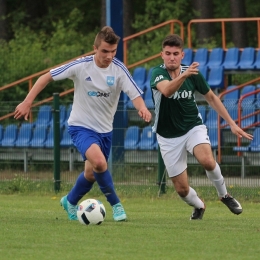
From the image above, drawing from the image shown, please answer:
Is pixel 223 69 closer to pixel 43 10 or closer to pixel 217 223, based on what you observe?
pixel 217 223

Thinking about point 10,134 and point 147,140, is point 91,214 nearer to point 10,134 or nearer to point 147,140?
point 147,140

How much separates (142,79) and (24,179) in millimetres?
6451

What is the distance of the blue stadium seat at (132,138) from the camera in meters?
16.7

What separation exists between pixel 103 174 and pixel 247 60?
40.5ft

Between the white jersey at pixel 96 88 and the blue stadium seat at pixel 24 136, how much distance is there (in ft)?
26.3

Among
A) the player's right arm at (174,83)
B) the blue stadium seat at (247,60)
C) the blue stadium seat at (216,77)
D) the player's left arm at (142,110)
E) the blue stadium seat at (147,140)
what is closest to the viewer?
the player's right arm at (174,83)

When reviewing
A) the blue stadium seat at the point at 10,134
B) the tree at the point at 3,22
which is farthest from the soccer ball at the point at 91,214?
the tree at the point at 3,22

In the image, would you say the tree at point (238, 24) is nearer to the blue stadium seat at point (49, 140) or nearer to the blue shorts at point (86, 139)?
the blue stadium seat at point (49, 140)

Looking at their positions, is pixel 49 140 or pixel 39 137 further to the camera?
pixel 39 137

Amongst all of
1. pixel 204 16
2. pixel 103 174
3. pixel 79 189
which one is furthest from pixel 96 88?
pixel 204 16

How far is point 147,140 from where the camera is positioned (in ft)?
57.9

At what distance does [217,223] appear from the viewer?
10.8 m

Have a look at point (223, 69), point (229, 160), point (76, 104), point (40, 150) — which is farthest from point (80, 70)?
point (223, 69)

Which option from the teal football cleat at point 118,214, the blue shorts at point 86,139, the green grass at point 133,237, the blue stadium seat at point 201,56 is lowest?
the green grass at point 133,237
